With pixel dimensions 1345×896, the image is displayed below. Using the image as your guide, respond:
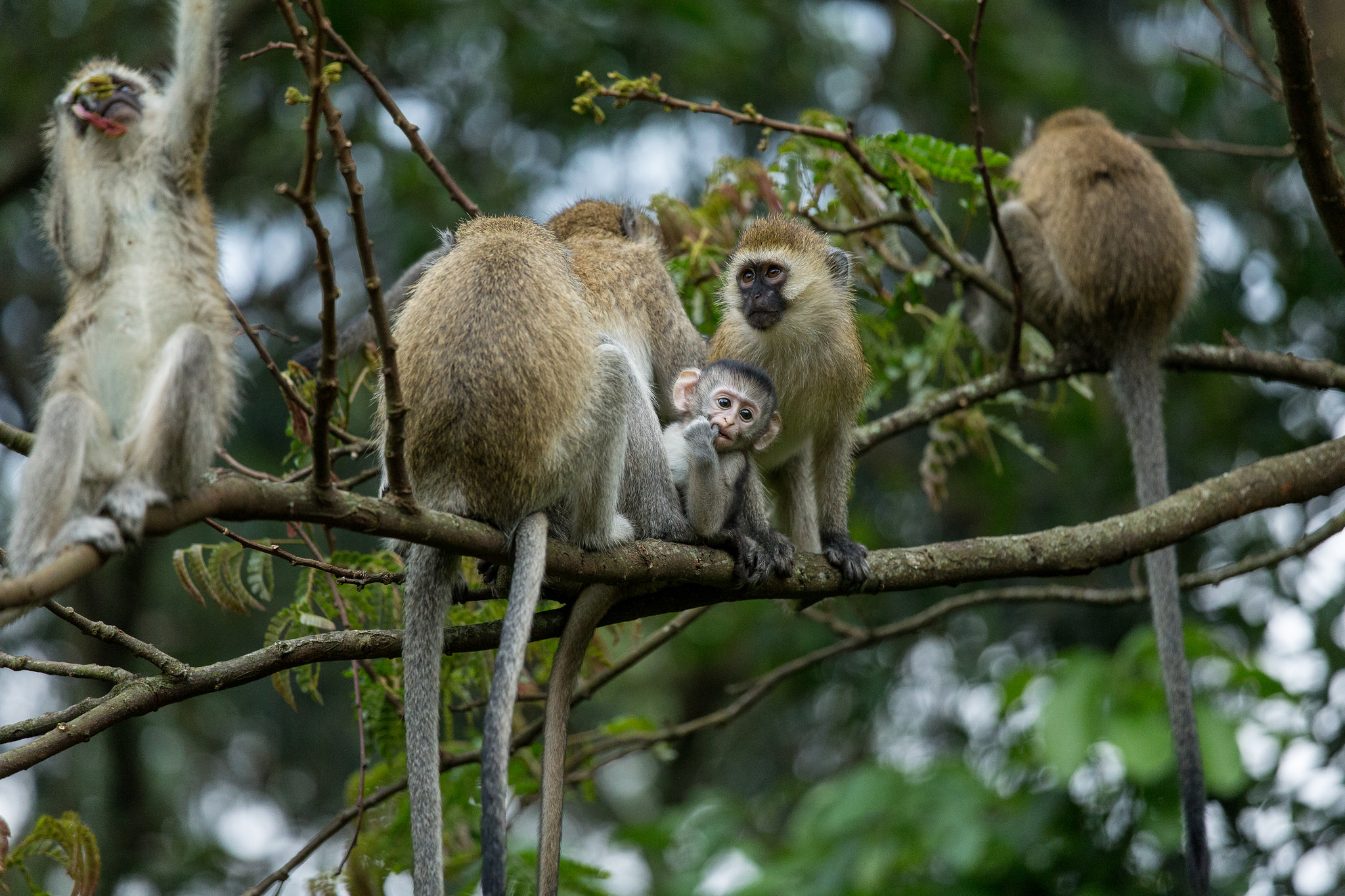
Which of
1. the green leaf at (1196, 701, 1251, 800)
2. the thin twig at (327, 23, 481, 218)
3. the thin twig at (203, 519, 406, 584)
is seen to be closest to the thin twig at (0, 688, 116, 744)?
the thin twig at (203, 519, 406, 584)

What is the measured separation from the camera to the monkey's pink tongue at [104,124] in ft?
13.2

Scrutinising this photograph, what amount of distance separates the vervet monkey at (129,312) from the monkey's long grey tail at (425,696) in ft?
3.24

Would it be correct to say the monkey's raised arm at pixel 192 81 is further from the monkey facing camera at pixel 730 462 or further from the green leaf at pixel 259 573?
the monkey facing camera at pixel 730 462

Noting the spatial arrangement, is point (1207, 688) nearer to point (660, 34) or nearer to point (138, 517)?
point (138, 517)

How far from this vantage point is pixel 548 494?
4.92 m

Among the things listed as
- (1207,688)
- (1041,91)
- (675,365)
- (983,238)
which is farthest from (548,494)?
(1041,91)

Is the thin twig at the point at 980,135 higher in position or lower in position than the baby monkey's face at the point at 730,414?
higher

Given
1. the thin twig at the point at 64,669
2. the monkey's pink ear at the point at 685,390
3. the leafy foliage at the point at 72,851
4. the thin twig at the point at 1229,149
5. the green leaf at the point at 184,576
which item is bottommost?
the leafy foliage at the point at 72,851

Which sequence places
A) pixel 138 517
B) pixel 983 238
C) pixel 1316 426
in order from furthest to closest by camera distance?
pixel 983 238 < pixel 1316 426 < pixel 138 517

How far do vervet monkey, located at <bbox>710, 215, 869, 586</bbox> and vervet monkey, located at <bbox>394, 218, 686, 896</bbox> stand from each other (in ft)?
4.17

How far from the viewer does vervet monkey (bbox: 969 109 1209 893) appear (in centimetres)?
838

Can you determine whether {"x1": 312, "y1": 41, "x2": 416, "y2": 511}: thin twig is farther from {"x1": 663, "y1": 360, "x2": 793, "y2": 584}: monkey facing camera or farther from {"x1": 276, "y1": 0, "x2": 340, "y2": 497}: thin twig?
{"x1": 663, "y1": 360, "x2": 793, "y2": 584}: monkey facing camera

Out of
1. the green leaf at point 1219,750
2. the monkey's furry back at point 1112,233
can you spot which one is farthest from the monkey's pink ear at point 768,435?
the monkey's furry back at point 1112,233

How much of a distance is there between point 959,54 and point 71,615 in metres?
4.26
